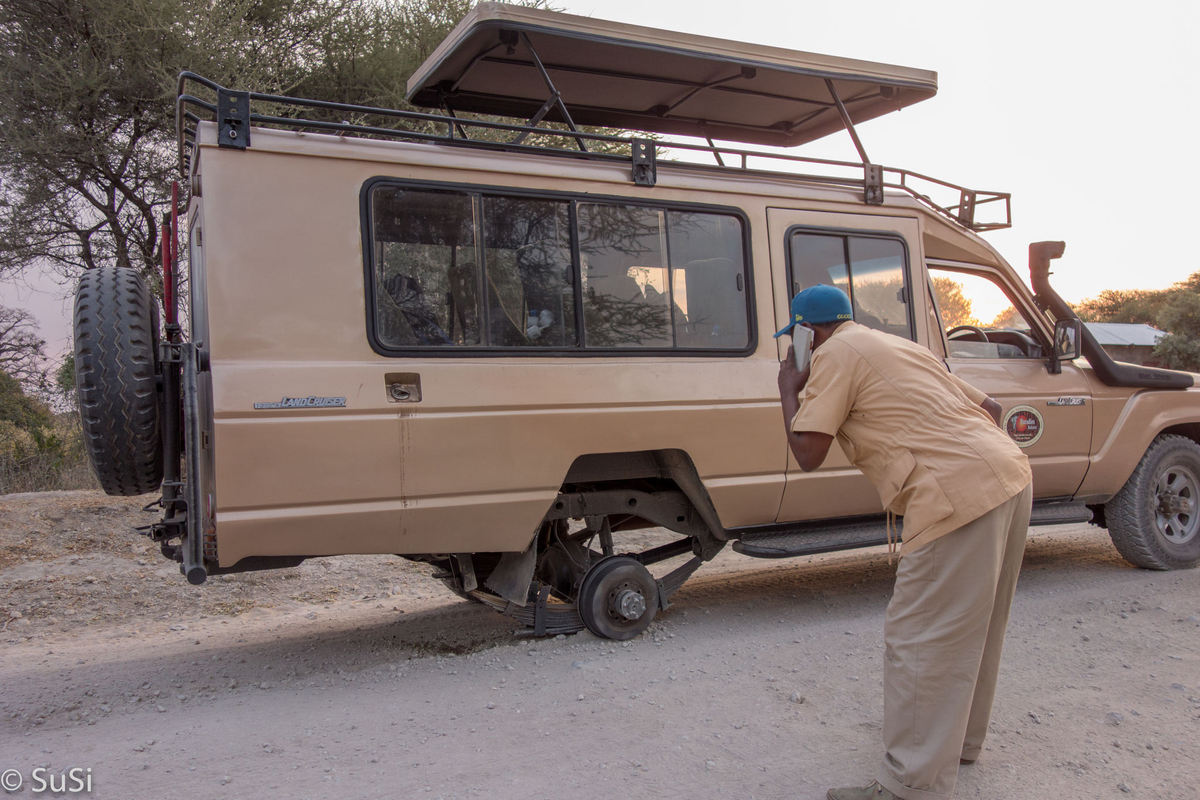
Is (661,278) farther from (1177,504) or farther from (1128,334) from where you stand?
(1128,334)

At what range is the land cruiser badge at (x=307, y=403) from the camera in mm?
3834

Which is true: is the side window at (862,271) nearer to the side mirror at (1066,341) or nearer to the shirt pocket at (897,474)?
the side mirror at (1066,341)

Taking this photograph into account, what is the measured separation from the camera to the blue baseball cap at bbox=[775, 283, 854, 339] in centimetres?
318

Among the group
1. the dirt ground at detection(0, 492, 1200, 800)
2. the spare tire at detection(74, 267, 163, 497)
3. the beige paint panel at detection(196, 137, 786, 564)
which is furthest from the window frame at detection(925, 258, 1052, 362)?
the spare tire at detection(74, 267, 163, 497)

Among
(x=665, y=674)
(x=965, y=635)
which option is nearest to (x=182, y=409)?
(x=665, y=674)

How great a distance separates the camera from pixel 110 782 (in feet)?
10.5

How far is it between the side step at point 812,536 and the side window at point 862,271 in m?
1.27

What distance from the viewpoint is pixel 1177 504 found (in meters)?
6.49

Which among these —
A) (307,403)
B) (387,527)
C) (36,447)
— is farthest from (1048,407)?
(36,447)

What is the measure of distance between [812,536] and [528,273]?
7.74ft

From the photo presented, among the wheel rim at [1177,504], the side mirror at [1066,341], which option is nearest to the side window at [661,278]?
the side mirror at [1066,341]

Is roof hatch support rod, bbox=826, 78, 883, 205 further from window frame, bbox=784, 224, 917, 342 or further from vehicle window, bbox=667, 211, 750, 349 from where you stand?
vehicle window, bbox=667, 211, 750, 349

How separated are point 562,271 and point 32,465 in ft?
26.8

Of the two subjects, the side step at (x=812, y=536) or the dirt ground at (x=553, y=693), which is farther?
the side step at (x=812, y=536)
